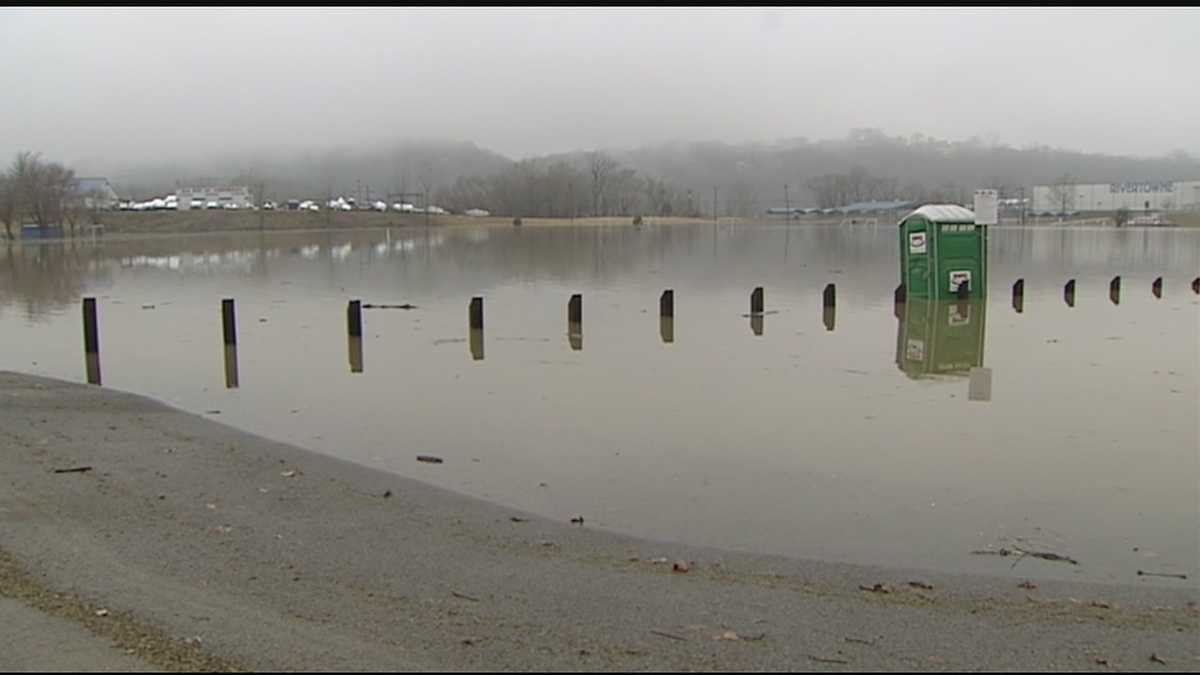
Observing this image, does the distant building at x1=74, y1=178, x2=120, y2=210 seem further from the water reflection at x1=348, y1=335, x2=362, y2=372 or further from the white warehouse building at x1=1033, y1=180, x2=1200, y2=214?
the white warehouse building at x1=1033, y1=180, x2=1200, y2=214

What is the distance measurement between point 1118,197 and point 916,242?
17108cm

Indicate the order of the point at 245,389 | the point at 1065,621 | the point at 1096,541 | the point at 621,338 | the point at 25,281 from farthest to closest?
the point at 25,281 < the point at 621,338 < the point at 245,389 < the point at 1096,541 < the point at 1065,621

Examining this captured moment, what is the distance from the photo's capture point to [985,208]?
2433 centimetres

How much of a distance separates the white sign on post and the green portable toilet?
305mm

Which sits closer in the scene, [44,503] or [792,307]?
[44,503]

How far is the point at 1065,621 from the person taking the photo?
5602 millimetres

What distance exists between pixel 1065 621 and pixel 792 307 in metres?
21.3

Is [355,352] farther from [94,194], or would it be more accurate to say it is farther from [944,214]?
[94,194]

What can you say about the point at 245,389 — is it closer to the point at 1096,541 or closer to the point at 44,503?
the point at 44,503

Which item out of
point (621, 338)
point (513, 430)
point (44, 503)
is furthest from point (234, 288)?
point (44, 503)

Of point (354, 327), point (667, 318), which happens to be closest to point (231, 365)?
point (354, 327)

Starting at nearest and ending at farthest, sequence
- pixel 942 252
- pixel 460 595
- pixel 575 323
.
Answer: pixel 460 595, pixel 575 323, pixel 942 252

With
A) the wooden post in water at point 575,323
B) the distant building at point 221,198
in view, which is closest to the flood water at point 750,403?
the wooden post in water at point 575,323

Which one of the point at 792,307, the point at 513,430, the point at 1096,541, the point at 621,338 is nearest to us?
the point at 1096,541
